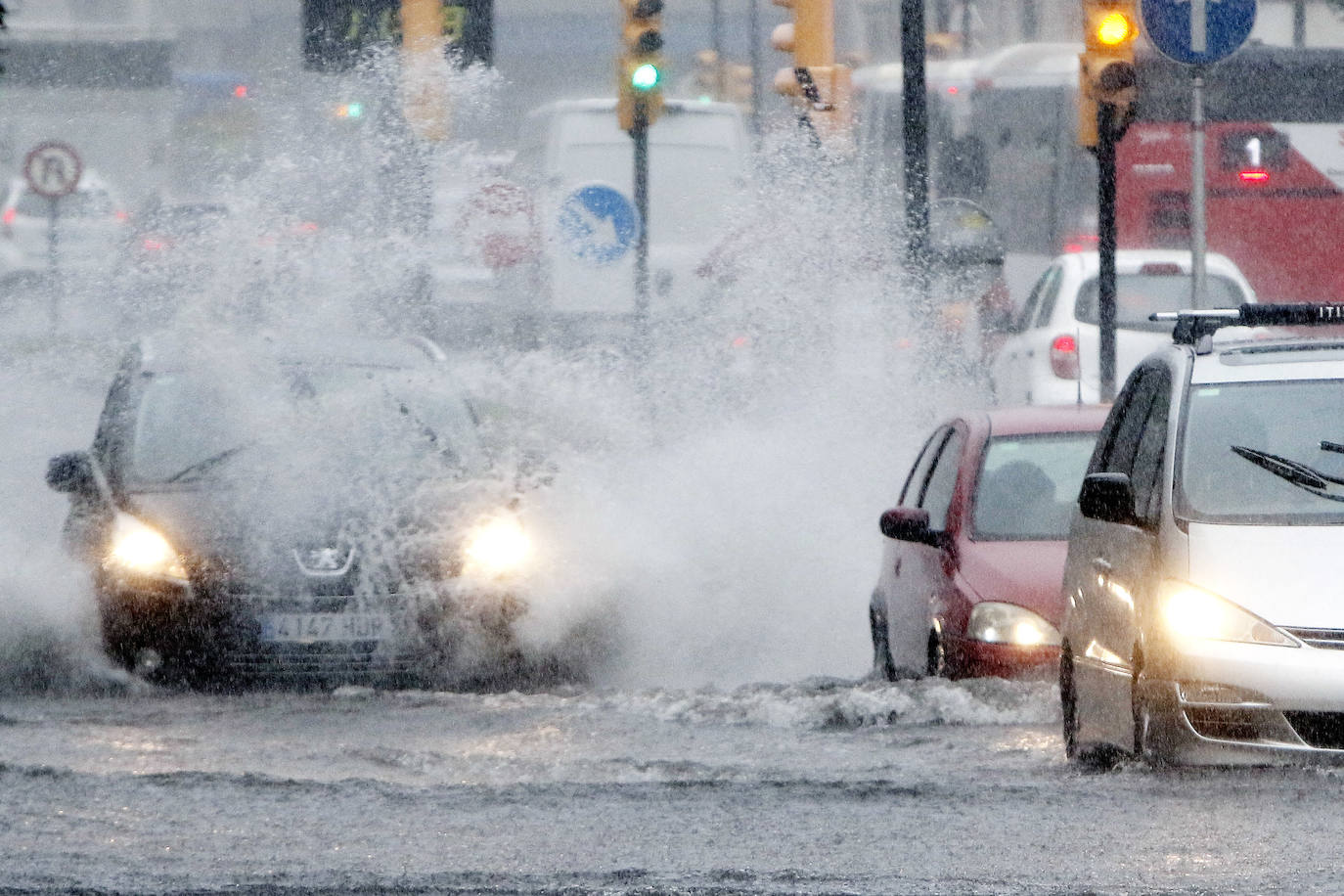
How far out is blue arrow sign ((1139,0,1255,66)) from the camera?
45.4 feet

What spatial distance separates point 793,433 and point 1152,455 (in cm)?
811

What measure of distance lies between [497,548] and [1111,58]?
626 cm

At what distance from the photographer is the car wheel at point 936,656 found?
891cm

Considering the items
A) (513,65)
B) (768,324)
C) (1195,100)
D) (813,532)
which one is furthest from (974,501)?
(513,65)

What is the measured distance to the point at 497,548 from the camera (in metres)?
10.2

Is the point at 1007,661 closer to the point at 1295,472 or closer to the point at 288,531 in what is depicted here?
the point at 1295,472

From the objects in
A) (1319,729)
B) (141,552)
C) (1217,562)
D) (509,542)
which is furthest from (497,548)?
(1319,729)

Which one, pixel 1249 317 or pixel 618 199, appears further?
pixel 618 199

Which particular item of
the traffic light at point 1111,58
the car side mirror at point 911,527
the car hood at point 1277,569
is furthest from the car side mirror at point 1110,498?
the traffic light at point 1111,58

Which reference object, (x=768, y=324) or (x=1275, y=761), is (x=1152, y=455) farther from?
(x=768, y=324)

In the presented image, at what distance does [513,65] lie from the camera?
58719 mm

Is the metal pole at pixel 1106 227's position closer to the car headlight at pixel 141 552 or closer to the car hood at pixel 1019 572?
the car hood at pixel 1019 572

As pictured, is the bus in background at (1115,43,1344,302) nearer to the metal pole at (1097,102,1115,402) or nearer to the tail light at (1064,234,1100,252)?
the tail light at (1064,234,1100,252)

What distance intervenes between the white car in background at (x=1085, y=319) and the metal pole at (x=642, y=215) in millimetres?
2776
